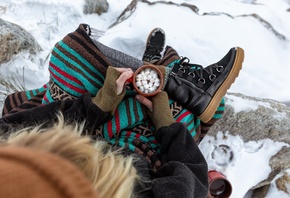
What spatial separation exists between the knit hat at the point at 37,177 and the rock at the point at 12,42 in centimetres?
158

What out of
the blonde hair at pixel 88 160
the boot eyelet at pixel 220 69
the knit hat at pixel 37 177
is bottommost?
the blonde hair at pixel 88 160

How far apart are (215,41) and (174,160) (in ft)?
4.00

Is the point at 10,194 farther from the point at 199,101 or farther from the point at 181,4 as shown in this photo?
the point at 181,4

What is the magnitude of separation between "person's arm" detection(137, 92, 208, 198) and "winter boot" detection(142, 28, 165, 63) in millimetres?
552

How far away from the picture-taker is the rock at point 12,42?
1958 mm

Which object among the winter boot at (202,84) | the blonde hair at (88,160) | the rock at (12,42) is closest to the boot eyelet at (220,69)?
the winter boot at (202,84)

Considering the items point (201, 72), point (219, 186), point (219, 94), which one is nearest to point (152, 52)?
point (201, 72)

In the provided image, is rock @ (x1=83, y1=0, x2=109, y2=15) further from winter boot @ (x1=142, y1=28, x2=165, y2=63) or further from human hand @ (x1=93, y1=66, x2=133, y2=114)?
human hand @ (x1=93, y1=66, x2=133, y2=114)

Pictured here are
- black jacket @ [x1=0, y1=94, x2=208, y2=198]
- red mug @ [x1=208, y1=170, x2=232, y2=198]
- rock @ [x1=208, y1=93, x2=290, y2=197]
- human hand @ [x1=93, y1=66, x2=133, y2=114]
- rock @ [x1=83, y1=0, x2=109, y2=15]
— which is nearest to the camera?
black jacket @ [x1=0, y1=94, x2=208, y2=198]

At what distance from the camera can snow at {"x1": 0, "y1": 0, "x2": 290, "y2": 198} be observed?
1.76 metres

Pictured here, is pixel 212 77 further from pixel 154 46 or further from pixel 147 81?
pixel 154 46

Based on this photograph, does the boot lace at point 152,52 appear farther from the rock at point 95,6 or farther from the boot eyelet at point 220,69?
the rock at point 95,6

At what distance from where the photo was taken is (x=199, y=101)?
139cm

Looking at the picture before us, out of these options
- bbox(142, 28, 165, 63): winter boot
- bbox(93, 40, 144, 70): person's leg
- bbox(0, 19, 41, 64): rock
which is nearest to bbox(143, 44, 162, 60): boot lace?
bbox(142, 28, 165, 63): winter boot
